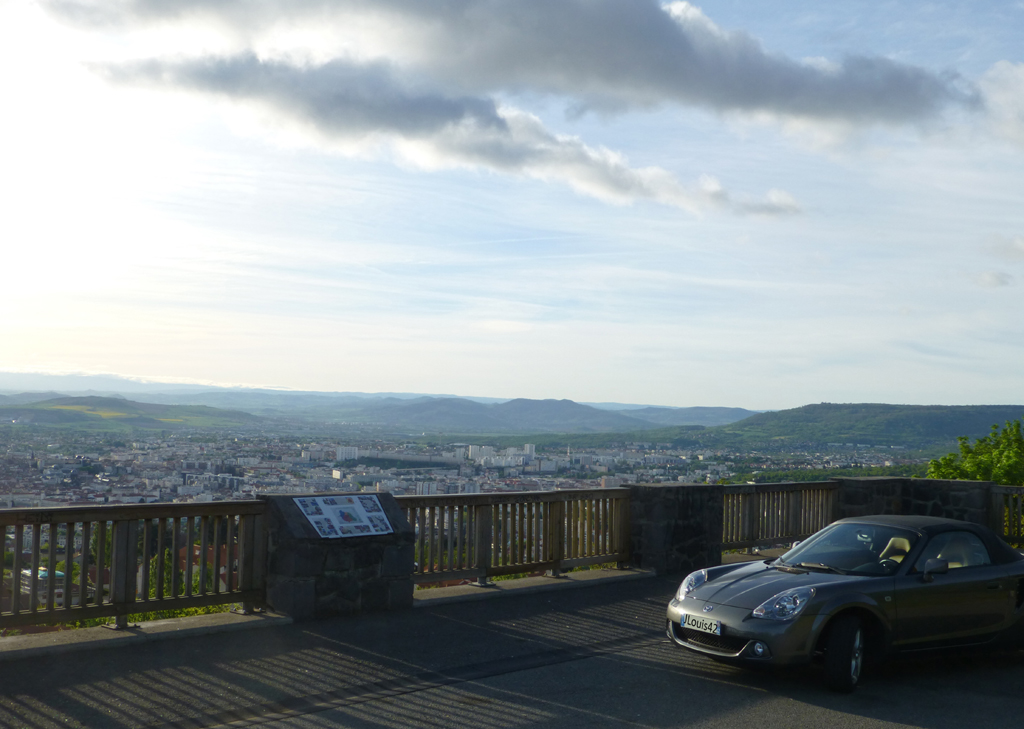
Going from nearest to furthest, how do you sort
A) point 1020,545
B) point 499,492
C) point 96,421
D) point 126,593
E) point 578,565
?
point 126,593 → point 499,492 → point 578,565 → point 1020,545 → point 96,421

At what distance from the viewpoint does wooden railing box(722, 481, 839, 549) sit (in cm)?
1416

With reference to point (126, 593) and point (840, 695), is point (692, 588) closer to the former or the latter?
point (840, 695)

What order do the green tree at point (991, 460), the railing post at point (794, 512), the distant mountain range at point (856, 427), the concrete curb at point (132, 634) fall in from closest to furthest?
1. the concrete curb at point (132, 634)
2. the railing post at point (794, 512)
3. the green tree at point (991, 460)
4. the distant mountain range at point (856, 427)

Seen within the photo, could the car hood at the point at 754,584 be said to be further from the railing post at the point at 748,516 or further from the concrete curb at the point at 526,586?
the railing post at the point at 748,516

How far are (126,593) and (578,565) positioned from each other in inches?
236

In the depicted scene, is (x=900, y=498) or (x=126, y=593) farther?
(x=900, y=498)

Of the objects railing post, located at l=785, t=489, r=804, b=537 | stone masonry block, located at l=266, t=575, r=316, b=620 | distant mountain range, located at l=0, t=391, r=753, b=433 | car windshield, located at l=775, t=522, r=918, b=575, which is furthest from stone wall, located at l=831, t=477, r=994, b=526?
distant mountain range, located at l=0, t=391, r=753, b=433

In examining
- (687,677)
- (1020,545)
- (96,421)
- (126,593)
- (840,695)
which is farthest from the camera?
(96,421)

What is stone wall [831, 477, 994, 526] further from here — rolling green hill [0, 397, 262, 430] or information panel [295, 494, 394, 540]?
rolling green hill [0, 397, 262, 430]

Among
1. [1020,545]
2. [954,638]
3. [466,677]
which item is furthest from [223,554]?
[1020,545]

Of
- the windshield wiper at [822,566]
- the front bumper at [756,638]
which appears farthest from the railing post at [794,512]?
the front bumper at [756,638]

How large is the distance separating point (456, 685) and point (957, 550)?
4.49m

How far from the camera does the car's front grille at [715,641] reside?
698cm

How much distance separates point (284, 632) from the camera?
8.48 metres
